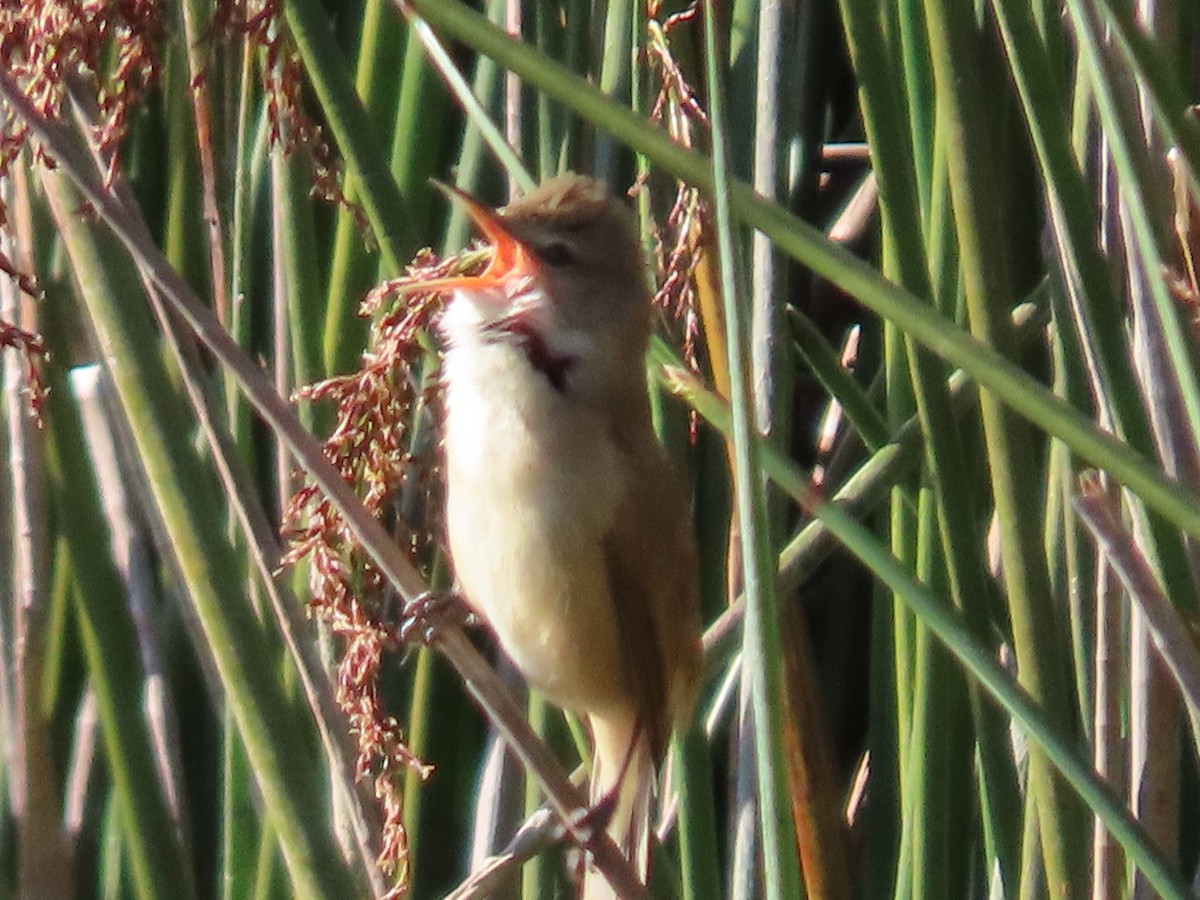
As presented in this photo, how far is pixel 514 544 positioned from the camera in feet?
5.48

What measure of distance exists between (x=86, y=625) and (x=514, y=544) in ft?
1.65

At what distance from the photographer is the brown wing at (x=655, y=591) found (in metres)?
1.72

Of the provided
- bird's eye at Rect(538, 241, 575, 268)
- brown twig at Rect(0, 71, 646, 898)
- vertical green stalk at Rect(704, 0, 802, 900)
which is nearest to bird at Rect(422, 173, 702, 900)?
bird's eye at Rect(538, 241, 575, 268)

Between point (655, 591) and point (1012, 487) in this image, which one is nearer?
point (1012, 487)

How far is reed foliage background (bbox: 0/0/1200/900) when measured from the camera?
118 centimetres

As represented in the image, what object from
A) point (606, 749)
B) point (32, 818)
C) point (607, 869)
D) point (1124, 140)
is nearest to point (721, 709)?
point (606, 749)

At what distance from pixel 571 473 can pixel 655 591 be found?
0.55ft

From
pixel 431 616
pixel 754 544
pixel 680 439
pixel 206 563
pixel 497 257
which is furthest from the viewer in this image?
pixel 680 439

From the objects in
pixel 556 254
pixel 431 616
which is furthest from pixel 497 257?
pixel 431 616

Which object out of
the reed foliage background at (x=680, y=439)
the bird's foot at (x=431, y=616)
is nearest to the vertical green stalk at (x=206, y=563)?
the reed foliage background at (x=680, y=439)

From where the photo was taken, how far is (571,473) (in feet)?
5.48

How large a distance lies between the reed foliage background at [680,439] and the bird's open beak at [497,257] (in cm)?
9

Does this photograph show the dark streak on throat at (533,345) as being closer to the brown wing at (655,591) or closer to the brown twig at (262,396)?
the brown wing at (655,591)

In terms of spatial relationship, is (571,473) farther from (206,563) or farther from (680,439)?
(206,563)
